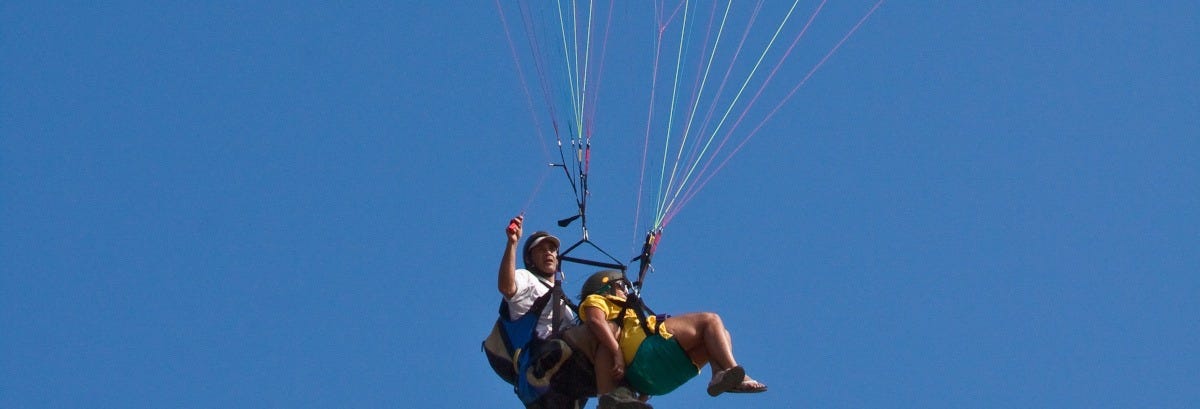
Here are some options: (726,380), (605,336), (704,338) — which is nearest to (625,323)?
(605,336)

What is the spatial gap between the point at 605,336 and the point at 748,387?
0.84 meters

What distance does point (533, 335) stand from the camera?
11352 mm

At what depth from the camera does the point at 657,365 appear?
11023 millimetres

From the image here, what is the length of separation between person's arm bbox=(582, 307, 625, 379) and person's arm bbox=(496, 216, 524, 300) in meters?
0.45

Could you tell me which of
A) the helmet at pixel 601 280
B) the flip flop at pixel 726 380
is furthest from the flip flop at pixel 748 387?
the helmet at pixel 601 280

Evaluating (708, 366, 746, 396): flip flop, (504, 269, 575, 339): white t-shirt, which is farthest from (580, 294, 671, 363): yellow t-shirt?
(708, 366, 746, 396): flip flop

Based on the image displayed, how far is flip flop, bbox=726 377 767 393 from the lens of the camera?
1071 centimetres

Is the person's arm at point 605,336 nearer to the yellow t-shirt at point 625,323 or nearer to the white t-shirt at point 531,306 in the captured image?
the yellow t-shirt at point 625,323

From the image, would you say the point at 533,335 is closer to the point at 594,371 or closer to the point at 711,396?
the point at 594,371

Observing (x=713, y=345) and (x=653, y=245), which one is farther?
(x=653, y=245)

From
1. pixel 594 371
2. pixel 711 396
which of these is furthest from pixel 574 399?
pixel 711 396

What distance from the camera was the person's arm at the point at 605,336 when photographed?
11.0m

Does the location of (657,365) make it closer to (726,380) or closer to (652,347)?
(652,347)

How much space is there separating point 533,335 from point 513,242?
756 mm
